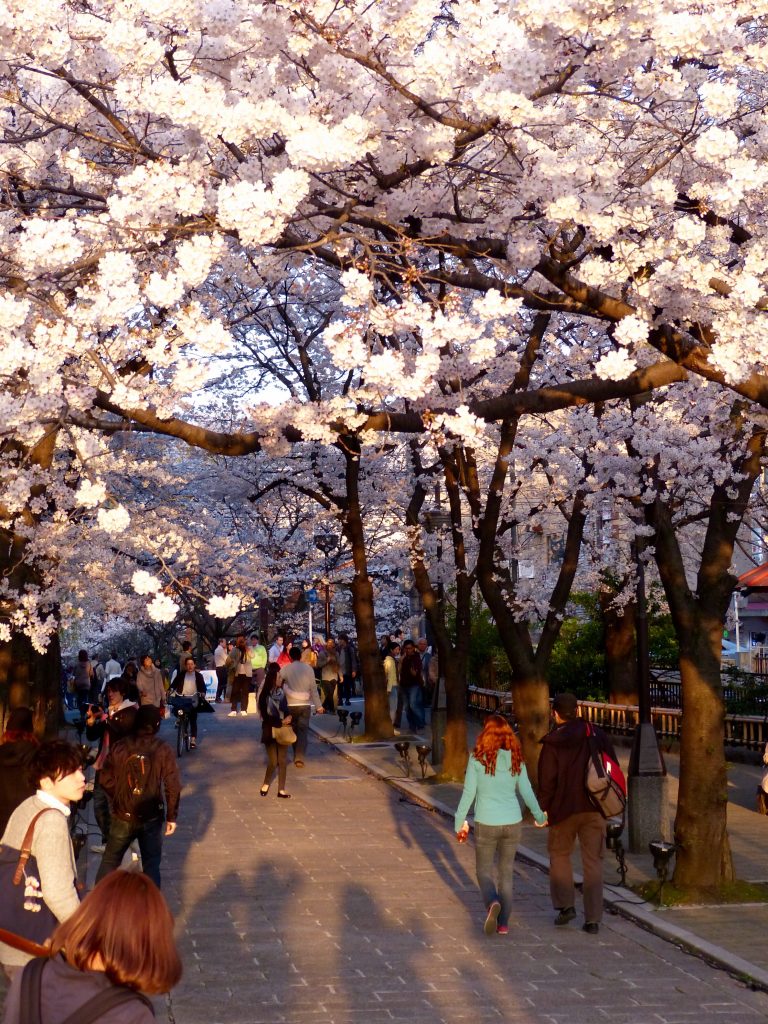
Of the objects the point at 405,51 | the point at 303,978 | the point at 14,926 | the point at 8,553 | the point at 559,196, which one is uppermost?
the point at 405,51

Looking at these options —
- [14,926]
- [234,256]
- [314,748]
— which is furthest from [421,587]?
[14,926]

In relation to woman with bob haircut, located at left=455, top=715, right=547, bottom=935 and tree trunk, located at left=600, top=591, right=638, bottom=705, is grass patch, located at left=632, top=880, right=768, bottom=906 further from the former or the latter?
tree trunk, located at left=600, top=591, right=638, bottom=705

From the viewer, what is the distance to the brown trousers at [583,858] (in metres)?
11.0

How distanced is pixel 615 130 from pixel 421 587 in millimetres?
15426

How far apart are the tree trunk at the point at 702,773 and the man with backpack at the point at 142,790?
4393mm

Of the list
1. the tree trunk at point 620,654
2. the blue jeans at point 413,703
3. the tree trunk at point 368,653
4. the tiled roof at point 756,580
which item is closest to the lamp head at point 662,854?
the tiled roof at point 756,580

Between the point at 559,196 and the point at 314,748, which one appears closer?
the point at 559,196

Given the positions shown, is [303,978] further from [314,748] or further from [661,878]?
[314,748]

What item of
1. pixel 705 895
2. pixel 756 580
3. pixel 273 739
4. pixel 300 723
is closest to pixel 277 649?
pixel 300 723

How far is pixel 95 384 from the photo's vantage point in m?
11.8

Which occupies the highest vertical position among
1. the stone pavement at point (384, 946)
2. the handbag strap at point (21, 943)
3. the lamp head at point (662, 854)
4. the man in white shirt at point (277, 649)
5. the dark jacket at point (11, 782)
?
the man in white shirt at point (277, 649)

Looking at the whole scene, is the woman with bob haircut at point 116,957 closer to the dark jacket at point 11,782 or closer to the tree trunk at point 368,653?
the dark jacket at point 11,782

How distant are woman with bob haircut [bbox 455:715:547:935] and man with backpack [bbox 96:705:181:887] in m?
2.29

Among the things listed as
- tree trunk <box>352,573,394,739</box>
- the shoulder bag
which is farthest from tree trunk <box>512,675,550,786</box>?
tree trunk <box>352,573,394,739</box>
